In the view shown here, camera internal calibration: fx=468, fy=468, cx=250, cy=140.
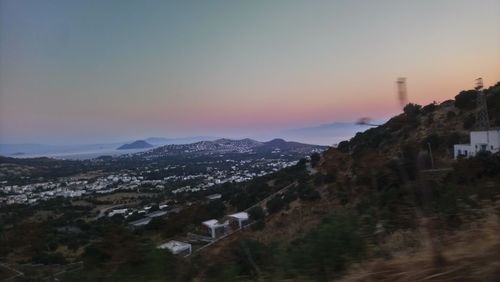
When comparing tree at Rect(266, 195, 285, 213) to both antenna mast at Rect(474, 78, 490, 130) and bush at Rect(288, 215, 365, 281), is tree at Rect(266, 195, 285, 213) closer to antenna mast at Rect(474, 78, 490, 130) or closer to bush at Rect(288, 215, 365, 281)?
antenna mast at Rect(474, 78, 490, 130)

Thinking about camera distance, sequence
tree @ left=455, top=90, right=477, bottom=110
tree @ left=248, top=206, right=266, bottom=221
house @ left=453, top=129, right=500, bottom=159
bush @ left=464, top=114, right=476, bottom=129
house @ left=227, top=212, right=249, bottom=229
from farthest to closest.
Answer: tree @ left=455, top=90, right=477, bottom=110, bush @ left=464, top=114, right=476, bottom=129, house @ left=453, top=129, right=500, bottom=159, tree @ left=248, top=206, right=266, bottom=221, house @ left=227, top=212, right=249, bottom=229

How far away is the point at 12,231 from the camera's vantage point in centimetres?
468

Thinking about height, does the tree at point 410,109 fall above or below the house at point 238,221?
above

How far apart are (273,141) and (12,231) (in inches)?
3432

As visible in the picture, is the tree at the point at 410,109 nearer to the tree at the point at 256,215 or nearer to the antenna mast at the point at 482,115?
the tree at the point at 256,215

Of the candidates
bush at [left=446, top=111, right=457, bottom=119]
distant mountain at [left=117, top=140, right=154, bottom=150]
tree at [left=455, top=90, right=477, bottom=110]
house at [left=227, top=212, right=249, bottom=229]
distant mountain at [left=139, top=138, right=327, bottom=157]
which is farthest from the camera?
distant mountain at [left=117, top=140, right=154, bottom=150]

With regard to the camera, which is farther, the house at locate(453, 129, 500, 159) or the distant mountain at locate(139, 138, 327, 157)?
the distant mountain at locate(139, 138, 327, 157)

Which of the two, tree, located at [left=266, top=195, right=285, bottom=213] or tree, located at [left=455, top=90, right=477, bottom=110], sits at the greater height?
tree, located at [left=455, top=90, right=477, bottom=110]

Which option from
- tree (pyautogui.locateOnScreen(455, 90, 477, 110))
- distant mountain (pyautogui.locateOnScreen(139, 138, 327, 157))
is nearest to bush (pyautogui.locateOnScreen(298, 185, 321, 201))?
tree (pyautogui.locateOnScreen(455, 90, 477, 110))

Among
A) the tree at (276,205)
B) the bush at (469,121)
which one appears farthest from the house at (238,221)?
the bush at (469,121)

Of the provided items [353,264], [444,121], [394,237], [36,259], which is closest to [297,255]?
[353,264]

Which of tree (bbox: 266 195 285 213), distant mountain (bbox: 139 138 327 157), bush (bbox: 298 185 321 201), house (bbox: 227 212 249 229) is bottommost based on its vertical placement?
tree (bbox: 266 195 285 213)

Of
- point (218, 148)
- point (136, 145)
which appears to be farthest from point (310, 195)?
point (136, 145)

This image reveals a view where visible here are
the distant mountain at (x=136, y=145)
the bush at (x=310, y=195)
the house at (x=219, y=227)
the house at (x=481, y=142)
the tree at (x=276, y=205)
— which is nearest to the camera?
the house at (x=219, y=227)
